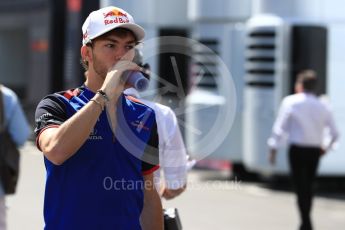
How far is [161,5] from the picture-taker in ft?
43.5

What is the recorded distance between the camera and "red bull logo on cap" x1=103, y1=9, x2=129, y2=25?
289 cm

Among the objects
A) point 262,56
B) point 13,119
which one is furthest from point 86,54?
point 262,56

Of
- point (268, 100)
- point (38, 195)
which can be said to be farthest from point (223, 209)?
point (38, 195)

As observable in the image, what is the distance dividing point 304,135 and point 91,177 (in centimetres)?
525

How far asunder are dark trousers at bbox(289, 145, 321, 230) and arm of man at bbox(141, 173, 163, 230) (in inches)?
186

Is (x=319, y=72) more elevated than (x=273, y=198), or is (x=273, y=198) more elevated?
A: (x=319, y=72)

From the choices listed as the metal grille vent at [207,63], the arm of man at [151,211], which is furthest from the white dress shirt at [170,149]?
the metal grille vent at [207,63]

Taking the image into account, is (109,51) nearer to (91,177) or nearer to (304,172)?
(91,177)

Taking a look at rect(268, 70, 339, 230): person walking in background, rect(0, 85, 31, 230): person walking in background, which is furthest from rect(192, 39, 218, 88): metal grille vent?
rect(0, 85, 31, 230): person walking in background

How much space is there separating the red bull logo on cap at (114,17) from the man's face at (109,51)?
0.14 ft

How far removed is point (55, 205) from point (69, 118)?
33cm

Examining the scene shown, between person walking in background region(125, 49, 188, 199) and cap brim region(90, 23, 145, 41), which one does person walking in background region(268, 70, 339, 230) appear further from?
cap brim region(90, 23, 145, 41)

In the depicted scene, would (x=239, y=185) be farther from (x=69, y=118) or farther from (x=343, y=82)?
(x=69, y=118)

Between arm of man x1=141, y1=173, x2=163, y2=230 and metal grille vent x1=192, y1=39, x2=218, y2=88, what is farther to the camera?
metal grille vent x1=192, y1=39, x2=218, y2=88
